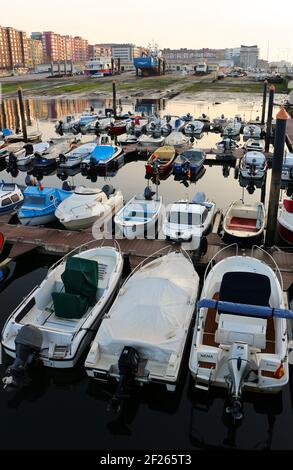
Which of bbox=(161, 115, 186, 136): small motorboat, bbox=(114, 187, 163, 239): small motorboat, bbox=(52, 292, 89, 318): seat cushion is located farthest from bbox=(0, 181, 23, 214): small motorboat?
bbox=(161, 115, 186, 136): small motorboat

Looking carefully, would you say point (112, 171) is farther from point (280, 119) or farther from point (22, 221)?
point (280, 119)

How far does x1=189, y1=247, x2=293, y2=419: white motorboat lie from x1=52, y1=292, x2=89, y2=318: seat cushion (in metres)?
3.67

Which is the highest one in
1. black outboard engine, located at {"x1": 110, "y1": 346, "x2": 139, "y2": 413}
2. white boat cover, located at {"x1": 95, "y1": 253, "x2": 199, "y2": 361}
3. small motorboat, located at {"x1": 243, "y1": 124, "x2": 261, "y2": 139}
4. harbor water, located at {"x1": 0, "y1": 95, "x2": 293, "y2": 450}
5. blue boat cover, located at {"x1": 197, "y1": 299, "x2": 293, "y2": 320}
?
small motorboat, located at {"x1": 243, "y1": 124, "x2": 261, "y2": 139}

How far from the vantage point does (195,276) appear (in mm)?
13789

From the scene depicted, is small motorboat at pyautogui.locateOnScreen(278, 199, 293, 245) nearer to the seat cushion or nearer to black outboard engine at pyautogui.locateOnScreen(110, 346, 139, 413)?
the seat cushion

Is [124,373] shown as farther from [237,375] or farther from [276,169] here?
[276,169]

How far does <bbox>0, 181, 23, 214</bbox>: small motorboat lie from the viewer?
21891 mm

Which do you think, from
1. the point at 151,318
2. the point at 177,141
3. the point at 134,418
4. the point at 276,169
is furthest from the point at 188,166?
the point at 134,418

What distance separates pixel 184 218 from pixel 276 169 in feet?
14.7

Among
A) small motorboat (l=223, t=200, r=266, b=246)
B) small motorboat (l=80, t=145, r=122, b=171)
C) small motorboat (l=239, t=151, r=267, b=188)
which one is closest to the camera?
small motorboat (l=223, t=200, r=266, b=246)

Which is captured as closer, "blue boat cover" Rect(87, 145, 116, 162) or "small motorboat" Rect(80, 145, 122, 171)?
"small motorboat" Rect(80, 145, 122, 171)

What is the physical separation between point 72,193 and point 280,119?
1162 cm

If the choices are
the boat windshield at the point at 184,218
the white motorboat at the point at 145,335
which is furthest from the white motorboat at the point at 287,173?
the white motorboat at the point at 145,335
